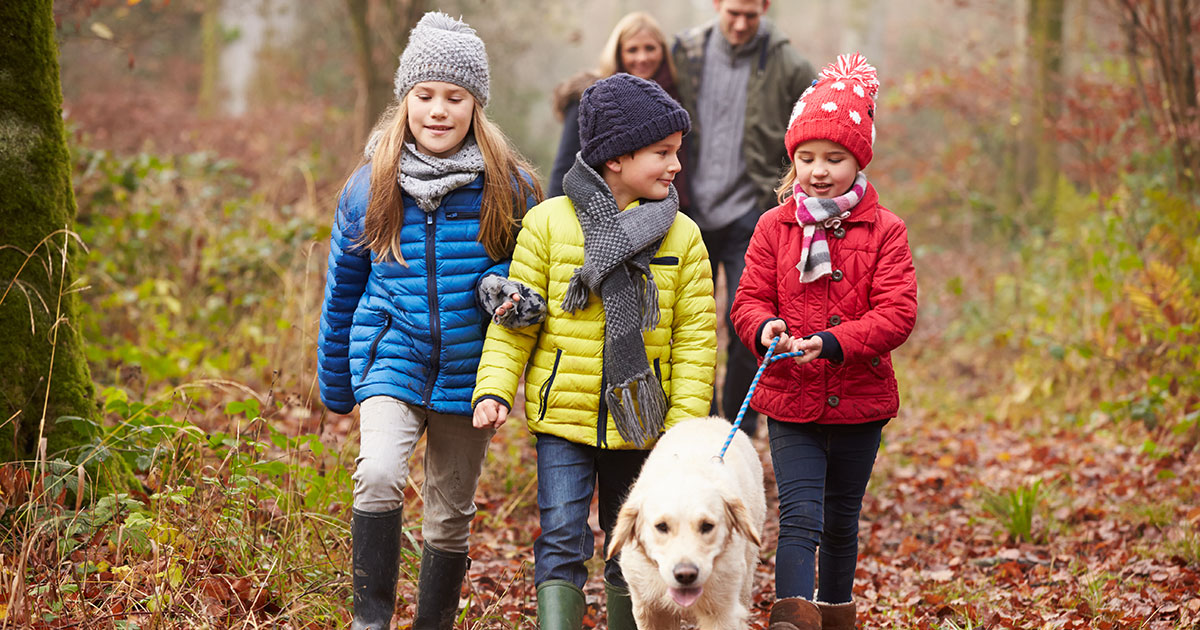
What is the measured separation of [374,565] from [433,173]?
55.7 inches

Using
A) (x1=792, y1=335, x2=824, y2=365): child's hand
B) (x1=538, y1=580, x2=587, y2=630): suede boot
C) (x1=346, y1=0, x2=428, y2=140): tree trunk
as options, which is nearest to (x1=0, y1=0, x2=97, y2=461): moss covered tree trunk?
(x1=538, y1=580, x2=587, y2=630): suede boot

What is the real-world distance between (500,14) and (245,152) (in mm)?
6812

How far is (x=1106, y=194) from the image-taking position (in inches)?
381

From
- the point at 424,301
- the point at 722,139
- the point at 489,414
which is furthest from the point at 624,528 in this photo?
the point at 722,139

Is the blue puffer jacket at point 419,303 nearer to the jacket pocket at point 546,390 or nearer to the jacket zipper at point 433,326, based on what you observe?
the jacket zipper at point 433,326

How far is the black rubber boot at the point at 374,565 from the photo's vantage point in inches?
137

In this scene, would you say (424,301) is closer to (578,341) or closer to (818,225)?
(578,341)

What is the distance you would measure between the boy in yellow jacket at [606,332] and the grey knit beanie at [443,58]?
0.49 m

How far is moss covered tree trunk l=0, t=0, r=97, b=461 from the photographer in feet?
12.5

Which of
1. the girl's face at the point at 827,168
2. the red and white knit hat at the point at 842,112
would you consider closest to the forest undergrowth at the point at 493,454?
the girl's face at the point at 827,168

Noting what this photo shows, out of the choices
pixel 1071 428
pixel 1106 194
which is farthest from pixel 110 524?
pixel 1106 194

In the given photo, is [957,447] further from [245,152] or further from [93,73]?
[93,73]

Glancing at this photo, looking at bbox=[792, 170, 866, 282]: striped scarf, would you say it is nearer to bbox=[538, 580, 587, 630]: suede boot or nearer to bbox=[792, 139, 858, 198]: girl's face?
bbox=[792, 139, 858, 198]: girl's face

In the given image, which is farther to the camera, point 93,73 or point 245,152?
point 93,73
